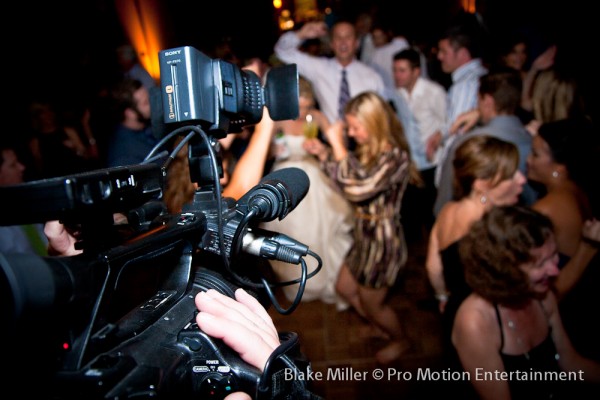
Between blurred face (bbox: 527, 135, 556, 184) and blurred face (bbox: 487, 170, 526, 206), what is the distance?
0.46 feet

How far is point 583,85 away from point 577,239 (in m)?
2.67

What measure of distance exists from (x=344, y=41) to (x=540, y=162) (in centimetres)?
226

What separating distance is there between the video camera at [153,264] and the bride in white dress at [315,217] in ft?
7.11

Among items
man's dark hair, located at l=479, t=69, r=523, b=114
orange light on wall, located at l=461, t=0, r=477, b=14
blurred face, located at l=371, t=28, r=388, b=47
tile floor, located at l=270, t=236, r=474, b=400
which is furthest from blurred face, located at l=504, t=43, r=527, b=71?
tile floor, located at l=270, t=236, r=474, b=400

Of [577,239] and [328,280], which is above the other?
[577,239]

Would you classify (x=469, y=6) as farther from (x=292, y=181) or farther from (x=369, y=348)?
(x=292, y=181)

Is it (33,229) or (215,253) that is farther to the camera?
(33,229)

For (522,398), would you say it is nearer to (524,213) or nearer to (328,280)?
(524,213)

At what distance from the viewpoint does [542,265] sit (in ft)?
5.43

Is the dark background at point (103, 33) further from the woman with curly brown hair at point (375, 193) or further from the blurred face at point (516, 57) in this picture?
the woman with curly brown hair at point (375, 193)

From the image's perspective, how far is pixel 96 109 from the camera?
14.5ft

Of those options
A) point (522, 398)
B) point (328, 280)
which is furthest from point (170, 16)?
point (522, 398)

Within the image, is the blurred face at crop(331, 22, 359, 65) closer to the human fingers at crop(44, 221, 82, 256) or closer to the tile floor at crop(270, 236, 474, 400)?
the tile floor at crop(270, 236, 474, 400)

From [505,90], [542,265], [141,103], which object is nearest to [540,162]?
[505,90]
